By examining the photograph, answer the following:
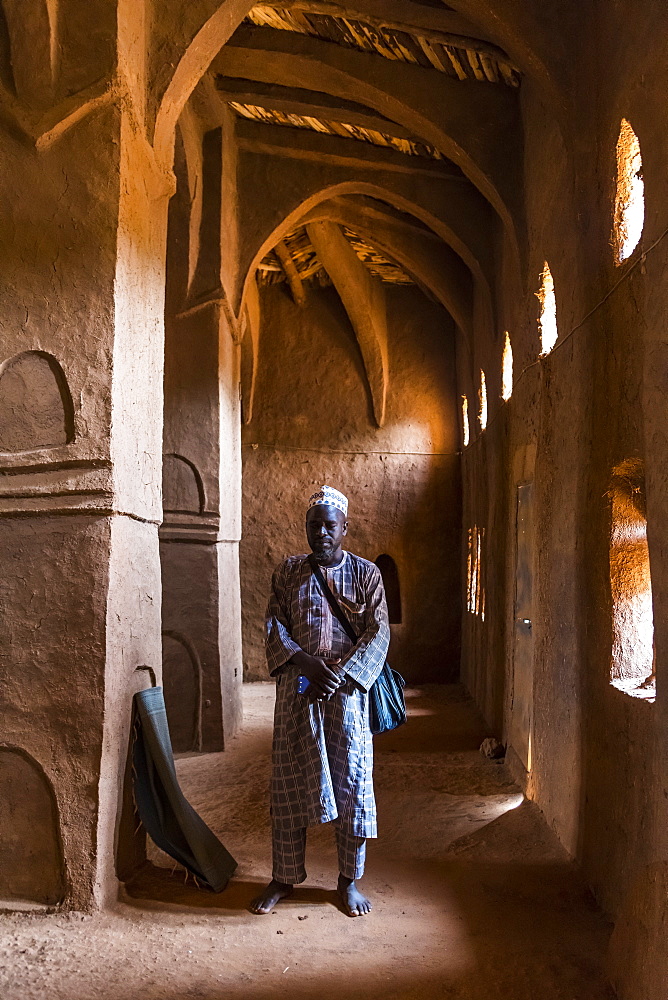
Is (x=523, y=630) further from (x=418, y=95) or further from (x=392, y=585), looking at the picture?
(x=392, y=585)

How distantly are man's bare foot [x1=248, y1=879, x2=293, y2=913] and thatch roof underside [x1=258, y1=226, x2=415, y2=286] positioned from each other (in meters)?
8.69

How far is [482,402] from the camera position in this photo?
10.3 meters

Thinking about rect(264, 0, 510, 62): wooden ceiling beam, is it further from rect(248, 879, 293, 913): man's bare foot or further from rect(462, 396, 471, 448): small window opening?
rect(248, 879, 293, 913): man's bare foot

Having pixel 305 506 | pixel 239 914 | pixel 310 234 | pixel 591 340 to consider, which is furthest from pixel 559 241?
pixel 305 506

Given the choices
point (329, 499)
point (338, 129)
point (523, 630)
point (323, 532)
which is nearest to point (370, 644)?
point (323, 532)

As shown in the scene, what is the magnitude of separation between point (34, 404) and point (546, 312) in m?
4.00

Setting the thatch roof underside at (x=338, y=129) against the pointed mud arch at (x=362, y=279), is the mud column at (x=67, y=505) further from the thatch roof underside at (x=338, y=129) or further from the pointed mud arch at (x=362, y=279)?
the pointed mud arch at (x=362, y=279)

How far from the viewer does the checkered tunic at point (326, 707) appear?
411 centimetres

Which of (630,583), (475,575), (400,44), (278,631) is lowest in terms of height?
(475,575)

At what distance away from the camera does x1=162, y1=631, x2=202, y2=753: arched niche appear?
7789 mm

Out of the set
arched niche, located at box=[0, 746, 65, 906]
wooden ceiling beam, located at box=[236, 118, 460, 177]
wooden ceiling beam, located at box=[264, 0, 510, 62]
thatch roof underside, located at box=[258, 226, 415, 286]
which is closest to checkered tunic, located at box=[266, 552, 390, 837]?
arched niche, located at box=[0, 746, 65, 906]

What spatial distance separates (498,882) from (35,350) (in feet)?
12.8

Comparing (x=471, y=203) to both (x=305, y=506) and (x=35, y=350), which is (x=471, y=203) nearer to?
(x=305, y=506)

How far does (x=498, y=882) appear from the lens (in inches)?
184
